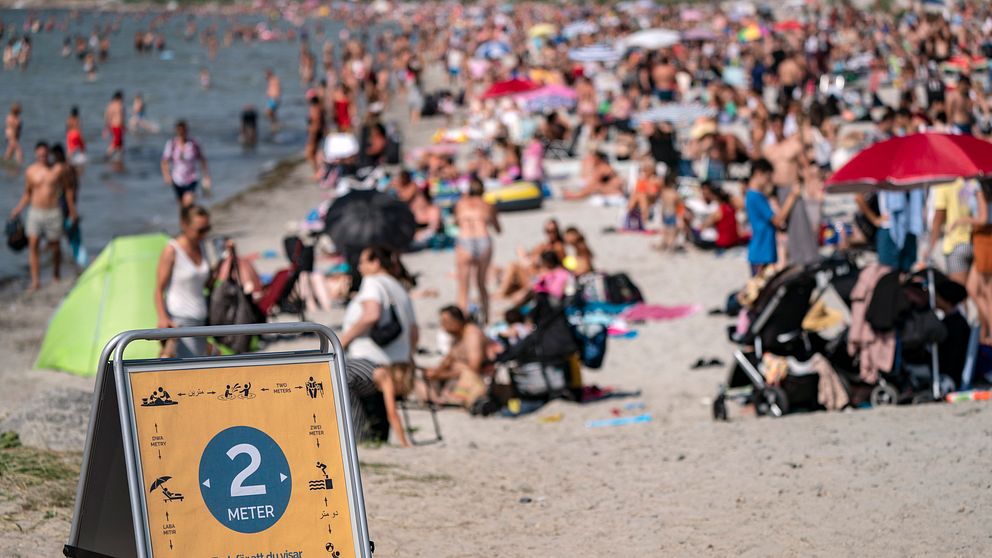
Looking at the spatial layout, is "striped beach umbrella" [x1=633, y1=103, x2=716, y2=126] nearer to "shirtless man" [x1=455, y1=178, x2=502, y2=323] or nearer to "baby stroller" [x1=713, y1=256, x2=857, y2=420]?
"shirtless man" [x1=455, y1=178, x2=502, y2=323]

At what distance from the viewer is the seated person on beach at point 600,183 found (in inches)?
699

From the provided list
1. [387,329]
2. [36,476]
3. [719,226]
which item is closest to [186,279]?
[387,329]

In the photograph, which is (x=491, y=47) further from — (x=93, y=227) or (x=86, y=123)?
(x=93, y=227)

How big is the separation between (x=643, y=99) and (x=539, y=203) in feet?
27.2

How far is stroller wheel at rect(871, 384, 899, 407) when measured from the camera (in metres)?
7.44

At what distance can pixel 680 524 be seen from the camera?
5.37 meters

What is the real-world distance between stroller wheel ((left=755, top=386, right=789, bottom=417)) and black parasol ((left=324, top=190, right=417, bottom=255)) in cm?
446

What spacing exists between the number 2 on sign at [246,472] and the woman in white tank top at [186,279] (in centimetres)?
378

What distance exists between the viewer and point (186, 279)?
7.54 meters

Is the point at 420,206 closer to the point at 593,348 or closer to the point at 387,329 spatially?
the point at 593,348

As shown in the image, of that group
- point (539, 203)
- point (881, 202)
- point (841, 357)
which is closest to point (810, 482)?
point (841, 357)

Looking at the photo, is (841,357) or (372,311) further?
(841,357)

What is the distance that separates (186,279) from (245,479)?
4112mm

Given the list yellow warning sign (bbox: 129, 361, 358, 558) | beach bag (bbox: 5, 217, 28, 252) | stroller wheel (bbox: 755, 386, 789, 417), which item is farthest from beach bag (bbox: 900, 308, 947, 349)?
beach bag (bbox: 5, 217, 28, 252)
